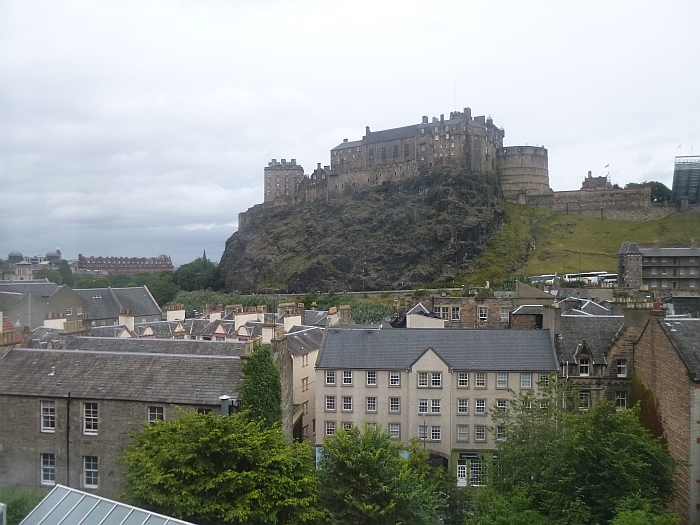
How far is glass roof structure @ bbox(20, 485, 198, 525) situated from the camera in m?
10.1

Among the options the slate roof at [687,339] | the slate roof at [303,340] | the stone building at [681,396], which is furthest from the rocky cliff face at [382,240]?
the slate roof at [687,339]

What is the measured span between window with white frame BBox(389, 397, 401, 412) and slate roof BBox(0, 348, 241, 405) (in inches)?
381

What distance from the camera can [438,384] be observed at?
81.8ft

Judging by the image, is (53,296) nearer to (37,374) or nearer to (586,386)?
(37,374)

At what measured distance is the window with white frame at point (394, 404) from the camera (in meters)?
25.2

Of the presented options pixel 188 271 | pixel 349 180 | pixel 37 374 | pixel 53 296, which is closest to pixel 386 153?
pixel 349 180

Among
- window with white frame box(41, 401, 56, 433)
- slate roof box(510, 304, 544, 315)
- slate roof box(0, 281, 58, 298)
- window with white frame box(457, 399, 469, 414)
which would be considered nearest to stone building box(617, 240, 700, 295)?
slate roof box(510, 304, 544, 315)

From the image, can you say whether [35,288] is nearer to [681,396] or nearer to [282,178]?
[681,396]

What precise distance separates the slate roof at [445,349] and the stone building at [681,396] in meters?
4.64

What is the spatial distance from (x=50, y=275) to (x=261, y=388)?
28.7 metres

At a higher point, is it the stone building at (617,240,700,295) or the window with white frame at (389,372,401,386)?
the stone building at (617,240,700,295)

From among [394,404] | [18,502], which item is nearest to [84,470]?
[18,502]

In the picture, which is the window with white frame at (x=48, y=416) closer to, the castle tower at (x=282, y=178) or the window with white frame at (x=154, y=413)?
the window with white frame at (x=154, y=413)

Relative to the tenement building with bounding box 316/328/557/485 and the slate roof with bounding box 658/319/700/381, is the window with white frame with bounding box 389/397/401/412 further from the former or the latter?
the slate roof with bounding box 658/319/700/381
